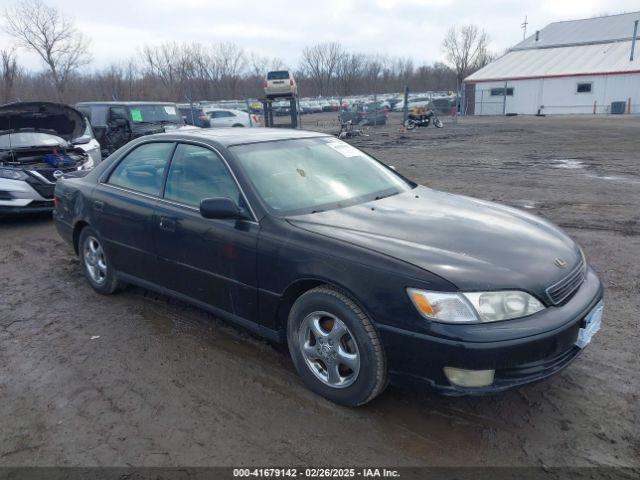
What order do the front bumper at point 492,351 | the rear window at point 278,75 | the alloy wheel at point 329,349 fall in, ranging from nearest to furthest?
the front bumper at point 492,351, the alloy wheel at point 329,349, the rear window at point 278,75

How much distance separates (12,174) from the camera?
7.31 m

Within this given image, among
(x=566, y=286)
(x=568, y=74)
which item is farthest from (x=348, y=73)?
(x=566, y=286)

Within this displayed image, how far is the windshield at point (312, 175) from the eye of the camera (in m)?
3.45

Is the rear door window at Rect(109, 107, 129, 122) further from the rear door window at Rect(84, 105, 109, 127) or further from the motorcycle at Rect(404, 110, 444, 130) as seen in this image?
the motorcycle at Rect(404, 110, 444, 130)

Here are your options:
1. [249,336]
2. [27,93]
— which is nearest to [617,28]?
[27,93]

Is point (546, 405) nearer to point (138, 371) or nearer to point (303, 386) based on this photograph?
point (303, 386)

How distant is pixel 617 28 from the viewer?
3975 cm

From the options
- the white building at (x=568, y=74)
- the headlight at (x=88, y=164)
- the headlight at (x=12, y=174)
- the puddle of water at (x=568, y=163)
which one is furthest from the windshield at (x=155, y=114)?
the white building at (x=568, y=74)

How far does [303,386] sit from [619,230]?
5205 mm

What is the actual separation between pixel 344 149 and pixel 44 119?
6.57 meters

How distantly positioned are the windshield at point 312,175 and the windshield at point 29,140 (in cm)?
584

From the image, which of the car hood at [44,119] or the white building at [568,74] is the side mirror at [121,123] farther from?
the white building at [568,74]

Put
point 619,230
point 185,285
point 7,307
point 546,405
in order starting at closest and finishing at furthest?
point 546,405, point 185,285, point 7,307, point 619,230

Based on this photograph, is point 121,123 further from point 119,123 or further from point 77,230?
point 77,230
